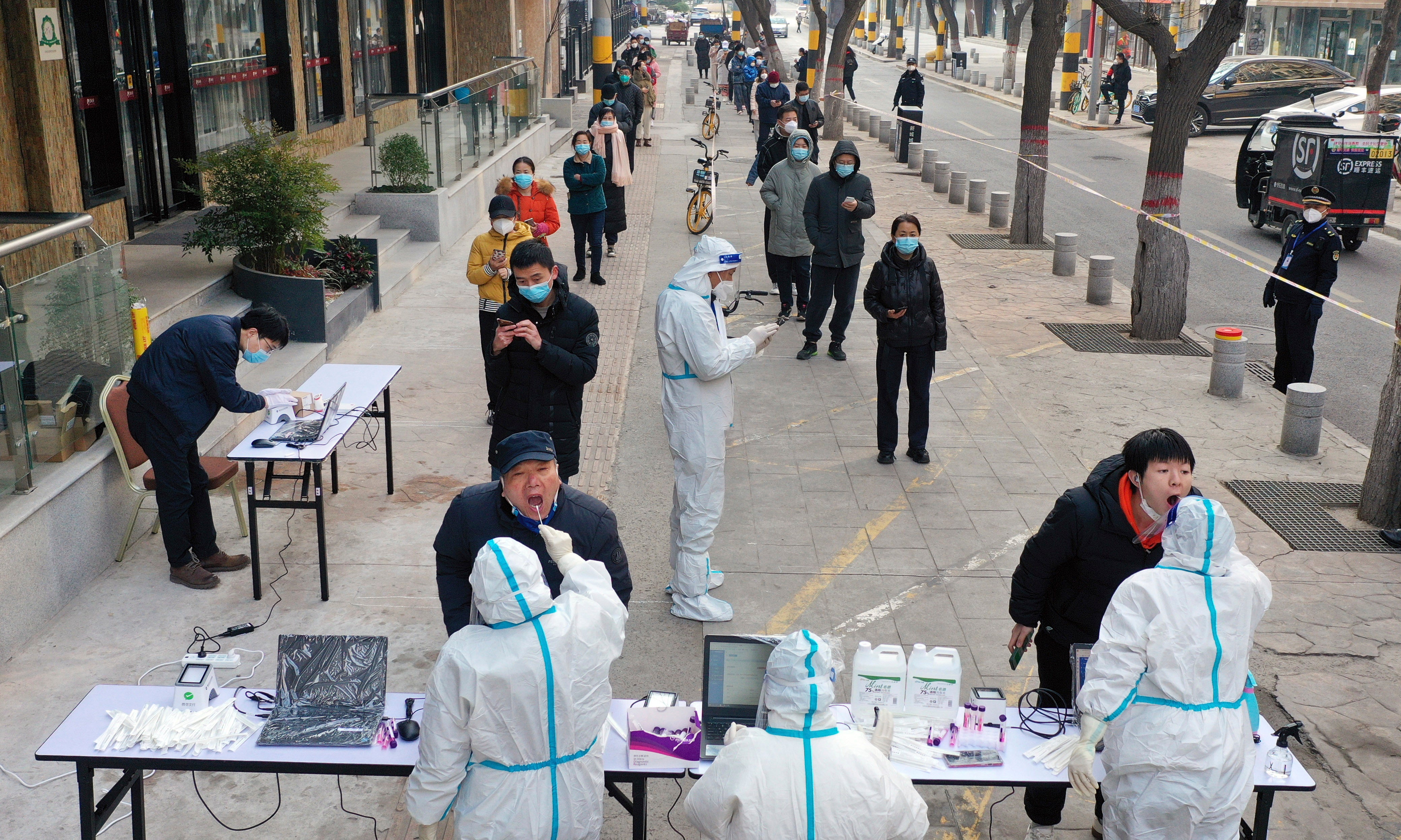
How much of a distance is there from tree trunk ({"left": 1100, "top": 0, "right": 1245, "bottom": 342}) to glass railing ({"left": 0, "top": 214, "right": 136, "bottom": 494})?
967 centimetres

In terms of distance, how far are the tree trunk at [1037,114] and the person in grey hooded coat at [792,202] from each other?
5.59 metres

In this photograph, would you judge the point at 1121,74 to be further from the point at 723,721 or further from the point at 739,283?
the point at 723,721

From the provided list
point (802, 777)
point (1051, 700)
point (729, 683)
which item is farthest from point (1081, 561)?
point (802, 777)

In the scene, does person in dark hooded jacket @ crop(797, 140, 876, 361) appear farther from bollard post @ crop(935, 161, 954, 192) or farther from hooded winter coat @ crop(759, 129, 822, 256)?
bollard post @ crop(935, 161, 954, 192)

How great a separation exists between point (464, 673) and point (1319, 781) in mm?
4187

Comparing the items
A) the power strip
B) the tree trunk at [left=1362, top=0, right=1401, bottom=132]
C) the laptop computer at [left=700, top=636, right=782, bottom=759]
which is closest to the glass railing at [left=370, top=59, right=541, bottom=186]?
the power strip

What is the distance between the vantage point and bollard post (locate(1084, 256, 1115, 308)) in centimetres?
1466

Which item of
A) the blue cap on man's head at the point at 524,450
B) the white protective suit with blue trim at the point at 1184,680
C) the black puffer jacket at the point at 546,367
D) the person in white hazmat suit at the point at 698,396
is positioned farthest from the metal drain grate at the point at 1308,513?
the blue cap on man's head at the point at 524,450

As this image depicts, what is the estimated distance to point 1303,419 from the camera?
32.2ft

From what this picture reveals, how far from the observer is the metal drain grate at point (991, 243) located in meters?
17.9

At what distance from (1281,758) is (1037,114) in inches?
553

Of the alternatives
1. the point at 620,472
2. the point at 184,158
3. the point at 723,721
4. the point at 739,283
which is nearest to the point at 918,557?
the point at 620,472

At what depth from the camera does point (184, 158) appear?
550 inches

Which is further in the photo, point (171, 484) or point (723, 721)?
point (171, 484)
